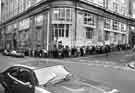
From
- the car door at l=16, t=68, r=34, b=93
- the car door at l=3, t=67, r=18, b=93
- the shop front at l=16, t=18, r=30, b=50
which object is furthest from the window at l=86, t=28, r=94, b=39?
the car door at l=16, t=68, r=34, b=93

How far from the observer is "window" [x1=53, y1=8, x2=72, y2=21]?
89.8 feet

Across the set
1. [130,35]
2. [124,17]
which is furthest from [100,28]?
[130,35]

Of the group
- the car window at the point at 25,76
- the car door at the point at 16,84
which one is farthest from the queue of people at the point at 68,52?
the car window at the point at 25,76

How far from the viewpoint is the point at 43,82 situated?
12.6 feet

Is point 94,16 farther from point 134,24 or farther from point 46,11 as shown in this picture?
point 134,24

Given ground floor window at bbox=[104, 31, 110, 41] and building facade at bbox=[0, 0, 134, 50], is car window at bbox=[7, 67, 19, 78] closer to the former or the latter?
building facade at bbox=[0, 0, 134, 50]

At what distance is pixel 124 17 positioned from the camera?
41.0m

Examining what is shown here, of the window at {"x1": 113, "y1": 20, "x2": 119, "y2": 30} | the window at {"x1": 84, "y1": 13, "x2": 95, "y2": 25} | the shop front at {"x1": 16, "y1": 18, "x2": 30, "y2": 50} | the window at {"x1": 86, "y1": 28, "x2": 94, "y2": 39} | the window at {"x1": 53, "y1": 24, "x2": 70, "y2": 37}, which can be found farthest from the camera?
the window at {"x1": 113, "y1": 20, "x2": 119, "y2": 30}

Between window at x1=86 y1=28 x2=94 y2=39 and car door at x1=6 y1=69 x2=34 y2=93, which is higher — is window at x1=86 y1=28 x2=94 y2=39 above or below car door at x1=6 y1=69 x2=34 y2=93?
above

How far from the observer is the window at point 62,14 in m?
27.4

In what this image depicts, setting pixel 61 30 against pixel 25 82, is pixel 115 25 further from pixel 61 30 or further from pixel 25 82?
pixel 25 82

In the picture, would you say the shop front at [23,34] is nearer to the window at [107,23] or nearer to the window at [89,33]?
the window at [89,33]

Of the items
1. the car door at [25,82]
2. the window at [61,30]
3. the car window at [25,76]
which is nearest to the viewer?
the car door at [25,82]

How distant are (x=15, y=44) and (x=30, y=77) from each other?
46.0m
